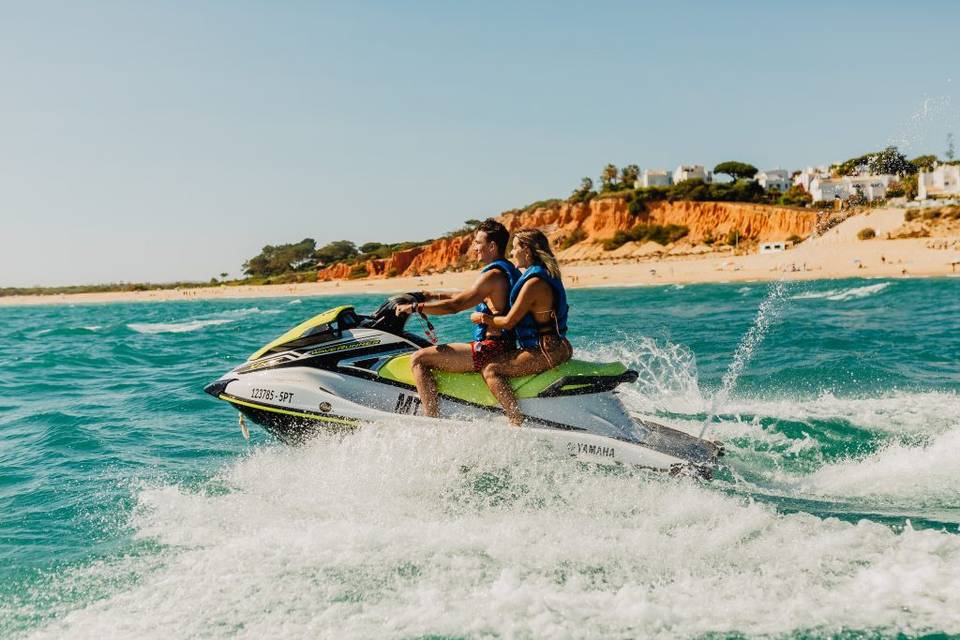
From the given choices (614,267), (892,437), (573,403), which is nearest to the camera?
(573,403)

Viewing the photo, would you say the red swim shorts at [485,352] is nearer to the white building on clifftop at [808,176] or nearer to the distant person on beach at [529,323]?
the distant person on beach at [529,323]

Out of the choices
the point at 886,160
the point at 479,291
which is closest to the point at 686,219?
the point at 886,160

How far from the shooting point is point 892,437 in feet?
23.5

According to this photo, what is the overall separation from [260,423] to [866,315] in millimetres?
18039

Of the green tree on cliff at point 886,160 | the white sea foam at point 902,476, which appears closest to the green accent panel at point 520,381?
the white sea foam at point 902,476

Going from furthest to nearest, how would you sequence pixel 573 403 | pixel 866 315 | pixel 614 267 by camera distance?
pixel 614 267 < pixel 866 315 < pixel 573 403

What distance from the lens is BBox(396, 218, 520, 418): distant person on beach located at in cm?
565

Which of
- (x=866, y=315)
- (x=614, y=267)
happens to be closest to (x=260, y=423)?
→ (x=866, y=315)

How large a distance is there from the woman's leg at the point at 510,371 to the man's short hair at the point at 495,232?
0.81 metres

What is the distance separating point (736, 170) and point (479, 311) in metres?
91.5

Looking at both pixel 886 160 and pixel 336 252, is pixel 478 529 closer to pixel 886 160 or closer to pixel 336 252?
A: pixel 886 160

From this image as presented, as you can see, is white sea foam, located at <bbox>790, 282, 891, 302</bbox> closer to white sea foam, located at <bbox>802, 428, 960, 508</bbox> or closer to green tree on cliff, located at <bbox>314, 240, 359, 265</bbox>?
white sea foam, located at <bbox>802, 428, 960, 508</bbox>

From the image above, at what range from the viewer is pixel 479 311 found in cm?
581

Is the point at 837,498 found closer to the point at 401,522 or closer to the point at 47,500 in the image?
the point at 401,522
